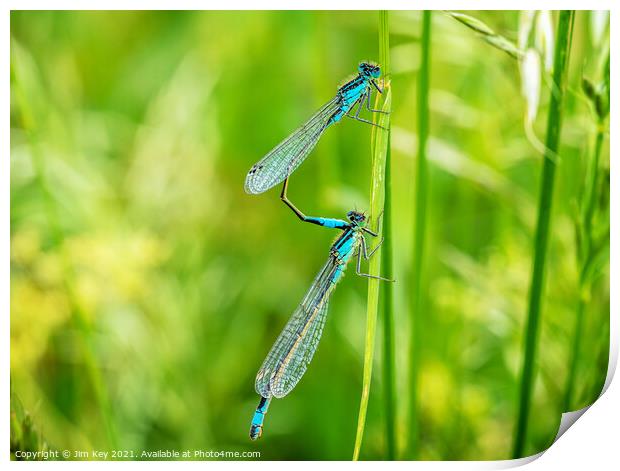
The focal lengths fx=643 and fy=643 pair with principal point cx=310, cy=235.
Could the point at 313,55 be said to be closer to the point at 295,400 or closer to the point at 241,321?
the point at 241,321

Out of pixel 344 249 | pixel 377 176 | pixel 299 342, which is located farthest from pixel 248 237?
A: pixel 377 176

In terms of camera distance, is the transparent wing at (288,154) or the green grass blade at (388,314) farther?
the transparent wing at (288,154)

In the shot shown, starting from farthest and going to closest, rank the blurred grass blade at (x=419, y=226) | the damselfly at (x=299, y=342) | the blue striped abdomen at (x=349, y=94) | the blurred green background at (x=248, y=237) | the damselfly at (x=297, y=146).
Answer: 1. the blurred green background at (x=248, y=237)
2. the damselfly at (x=299, y=342)
3. the damselfly at (x=297, y=146)
4. the blue striped abdomen at (x=349, y=94)
5. the blurred grass blade at (x=419, y=226)

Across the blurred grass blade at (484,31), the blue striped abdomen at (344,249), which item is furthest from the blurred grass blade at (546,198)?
the blue striped abdomen at (344,249)

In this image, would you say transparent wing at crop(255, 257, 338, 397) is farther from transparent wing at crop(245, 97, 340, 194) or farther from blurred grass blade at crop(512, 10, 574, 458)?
blurred grass blade at crop(512, 10, 574, 458)

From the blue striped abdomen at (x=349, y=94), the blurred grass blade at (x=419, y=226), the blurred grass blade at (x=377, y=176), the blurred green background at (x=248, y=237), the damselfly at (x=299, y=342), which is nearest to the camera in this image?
the blurred grass blade at (x=377, y=176)

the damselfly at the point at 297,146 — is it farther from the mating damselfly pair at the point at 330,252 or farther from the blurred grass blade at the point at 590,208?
the blurred grass blade at the point at 590,208

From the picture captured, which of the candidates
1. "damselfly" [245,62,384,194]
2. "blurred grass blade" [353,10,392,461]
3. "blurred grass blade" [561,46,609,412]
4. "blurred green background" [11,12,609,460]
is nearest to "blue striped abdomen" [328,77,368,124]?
"damselfly" [245,62,384,194]

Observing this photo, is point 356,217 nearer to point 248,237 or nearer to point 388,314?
point 388,314
